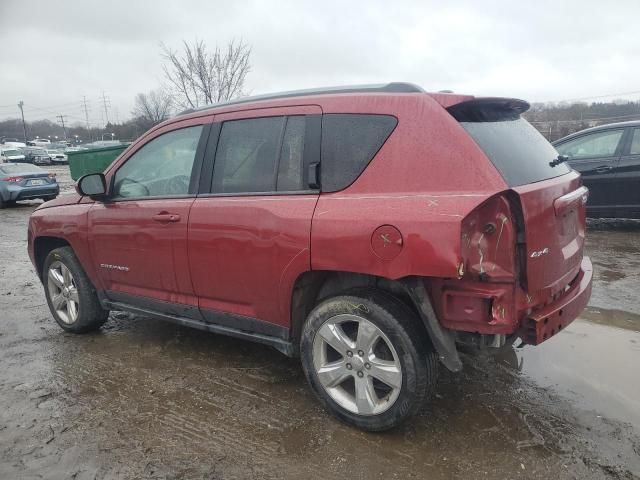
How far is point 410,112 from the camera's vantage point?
2.62 m

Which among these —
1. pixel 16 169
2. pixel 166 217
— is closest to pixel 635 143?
pixel 166 217

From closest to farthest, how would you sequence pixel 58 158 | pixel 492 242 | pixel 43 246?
pixel 492 242 → pixel 43 246 → pixel 58 158

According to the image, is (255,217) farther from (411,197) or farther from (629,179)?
(629,179)

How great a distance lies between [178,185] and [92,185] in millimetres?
832

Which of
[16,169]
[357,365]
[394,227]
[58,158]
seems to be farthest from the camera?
[58,158]

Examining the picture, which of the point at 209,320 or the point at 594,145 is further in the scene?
the point at 594,145

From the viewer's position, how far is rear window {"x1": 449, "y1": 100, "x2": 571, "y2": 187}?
253 cm

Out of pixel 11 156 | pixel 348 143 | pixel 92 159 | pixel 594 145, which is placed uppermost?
pixel 11 156

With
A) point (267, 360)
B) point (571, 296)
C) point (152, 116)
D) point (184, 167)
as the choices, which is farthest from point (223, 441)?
point (152, 116)

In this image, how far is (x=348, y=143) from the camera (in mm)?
2785

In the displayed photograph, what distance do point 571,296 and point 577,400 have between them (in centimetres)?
73

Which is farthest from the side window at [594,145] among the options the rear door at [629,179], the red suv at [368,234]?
the red suv at [368,234]

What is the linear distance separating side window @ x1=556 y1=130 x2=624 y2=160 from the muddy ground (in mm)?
4180

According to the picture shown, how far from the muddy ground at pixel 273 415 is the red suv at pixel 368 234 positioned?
0.95 feet
